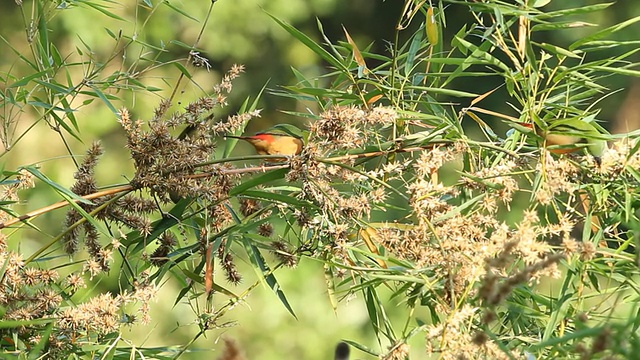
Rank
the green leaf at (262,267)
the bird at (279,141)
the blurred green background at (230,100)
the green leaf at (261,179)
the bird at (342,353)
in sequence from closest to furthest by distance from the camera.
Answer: the bird at (342,353), the green leaf at (261,179), the green leaf at (262,267), the bird at (279,141), the blurred green background at (230,100)

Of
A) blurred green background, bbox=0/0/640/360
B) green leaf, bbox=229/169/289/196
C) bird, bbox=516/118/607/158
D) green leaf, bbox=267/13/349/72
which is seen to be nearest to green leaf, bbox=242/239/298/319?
green leaf, bbox=229/169/289/196

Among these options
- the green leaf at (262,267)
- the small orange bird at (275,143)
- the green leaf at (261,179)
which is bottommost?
the green leaf at (262,267)

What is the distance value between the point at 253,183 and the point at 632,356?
2.22 feet

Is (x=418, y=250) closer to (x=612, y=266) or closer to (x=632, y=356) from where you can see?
(x=612, y=266)

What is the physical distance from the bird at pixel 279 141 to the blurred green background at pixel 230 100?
108 inches

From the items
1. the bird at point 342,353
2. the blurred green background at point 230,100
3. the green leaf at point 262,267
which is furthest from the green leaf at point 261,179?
the blurred green background at point 230,100

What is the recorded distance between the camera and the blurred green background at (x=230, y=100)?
16.4 ft

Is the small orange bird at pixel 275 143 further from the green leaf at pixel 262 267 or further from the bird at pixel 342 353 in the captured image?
the bird at pixel 342 353

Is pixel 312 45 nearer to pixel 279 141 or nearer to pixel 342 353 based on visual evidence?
pixel 279 141

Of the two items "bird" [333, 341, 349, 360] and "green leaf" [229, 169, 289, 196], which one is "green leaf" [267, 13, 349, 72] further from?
"bird" [333, 341, 349, 360]

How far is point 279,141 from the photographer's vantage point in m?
1.64

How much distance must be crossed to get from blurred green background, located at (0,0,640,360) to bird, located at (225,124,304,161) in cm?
275

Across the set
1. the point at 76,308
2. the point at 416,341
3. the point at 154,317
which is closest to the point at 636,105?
the point at 416,341

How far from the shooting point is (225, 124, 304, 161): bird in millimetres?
1623
